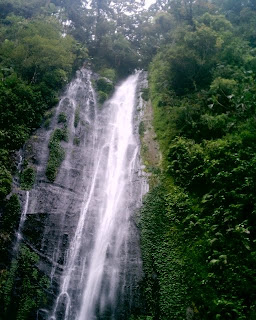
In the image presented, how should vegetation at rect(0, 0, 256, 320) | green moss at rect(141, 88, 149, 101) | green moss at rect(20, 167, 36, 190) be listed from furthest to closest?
green moss at rect(141, 88, 149, 101) < green moss at rect(20, 167, 36, 190) < vegetation at rect(0, 0, 256, 320)

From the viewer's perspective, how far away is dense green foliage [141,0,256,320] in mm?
9656

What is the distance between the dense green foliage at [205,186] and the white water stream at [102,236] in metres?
1.27

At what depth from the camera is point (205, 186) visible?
1299 centimetres

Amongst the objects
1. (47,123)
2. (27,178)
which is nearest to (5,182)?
(27,178)

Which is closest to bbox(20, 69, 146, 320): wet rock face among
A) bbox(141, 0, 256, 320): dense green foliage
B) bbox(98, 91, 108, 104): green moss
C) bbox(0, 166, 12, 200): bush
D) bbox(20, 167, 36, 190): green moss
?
bbox(20, 167, 36, 190): green moss

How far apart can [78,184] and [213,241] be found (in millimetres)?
7978

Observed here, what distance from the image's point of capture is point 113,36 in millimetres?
31500

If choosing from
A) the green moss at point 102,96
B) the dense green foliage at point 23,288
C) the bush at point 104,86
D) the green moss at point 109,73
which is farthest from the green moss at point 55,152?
the green moss at point 109,73

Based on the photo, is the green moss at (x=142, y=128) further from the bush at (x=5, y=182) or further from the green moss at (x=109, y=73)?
the bush at (x=5, y=182)

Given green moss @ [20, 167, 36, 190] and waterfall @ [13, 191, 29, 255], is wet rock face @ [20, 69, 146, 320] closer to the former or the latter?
waterfall @ [13, 191, 29, 255]

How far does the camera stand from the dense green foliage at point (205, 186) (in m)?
9.66

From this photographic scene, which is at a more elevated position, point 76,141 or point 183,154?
point 76,141

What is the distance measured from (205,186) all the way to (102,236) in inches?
211

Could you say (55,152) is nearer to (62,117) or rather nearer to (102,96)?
(62,117)
